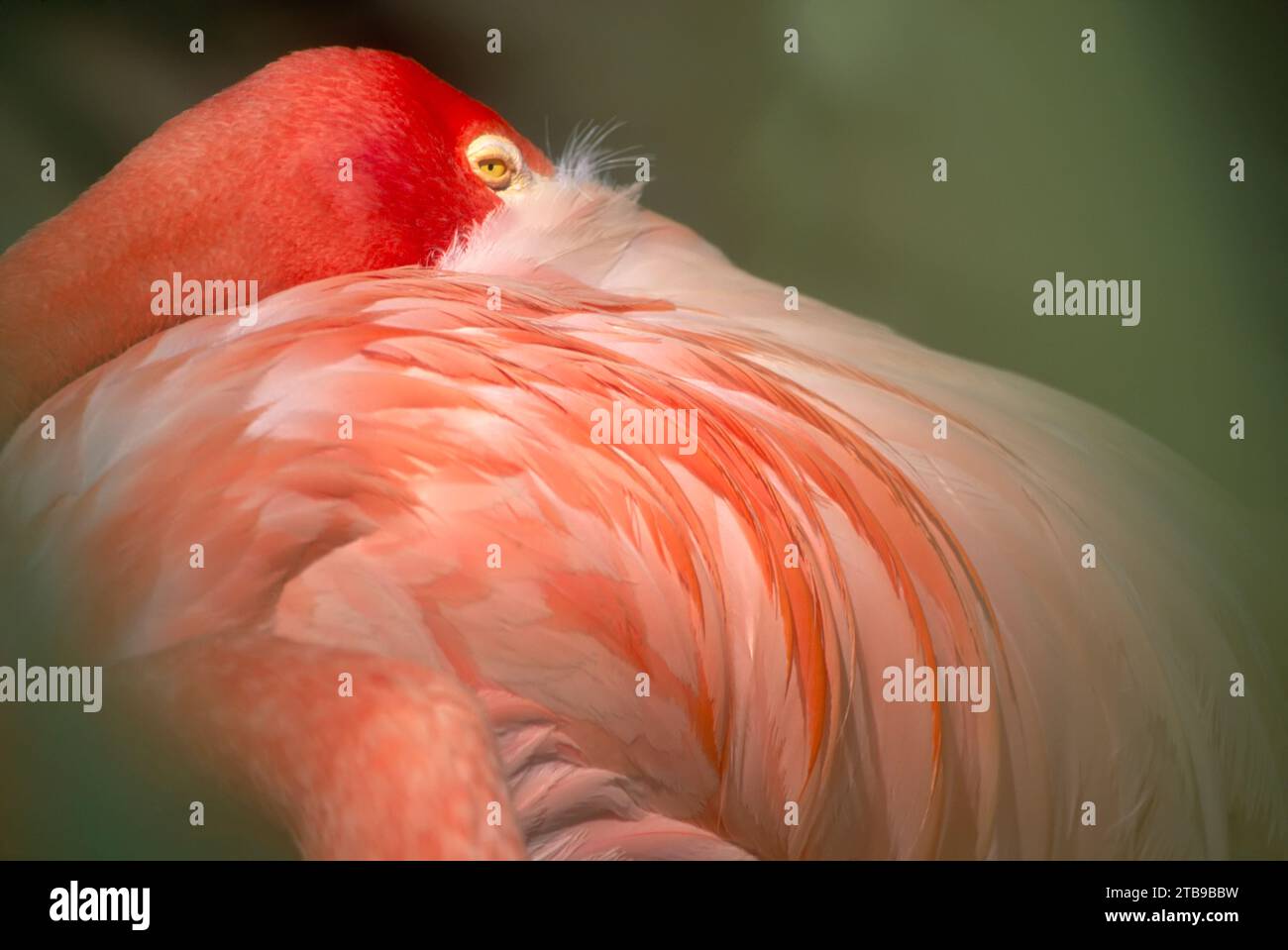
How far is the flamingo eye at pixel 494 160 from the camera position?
117 cm

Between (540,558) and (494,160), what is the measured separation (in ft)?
1.92

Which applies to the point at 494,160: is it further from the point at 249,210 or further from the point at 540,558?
the point at 540,558

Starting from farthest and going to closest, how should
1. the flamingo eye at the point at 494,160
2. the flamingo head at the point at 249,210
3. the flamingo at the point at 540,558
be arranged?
the flamingo eye at the point at 494,160, the flamingo head at the point at 249,210, the flamingo at the point at 540,558

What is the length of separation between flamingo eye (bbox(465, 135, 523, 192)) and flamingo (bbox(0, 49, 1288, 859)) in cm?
8

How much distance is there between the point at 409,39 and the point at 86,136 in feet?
1.25

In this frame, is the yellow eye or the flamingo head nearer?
the flamingo head

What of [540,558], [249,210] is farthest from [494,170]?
[540,558]

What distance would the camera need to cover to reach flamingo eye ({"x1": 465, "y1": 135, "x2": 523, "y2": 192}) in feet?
3.82

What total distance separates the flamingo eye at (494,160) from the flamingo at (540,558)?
0.08 m

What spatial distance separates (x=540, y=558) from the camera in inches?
31.2

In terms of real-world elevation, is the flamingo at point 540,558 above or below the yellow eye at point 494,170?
below

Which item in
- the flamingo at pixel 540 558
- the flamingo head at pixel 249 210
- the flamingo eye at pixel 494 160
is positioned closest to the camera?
the flamingo at pixel 540 558

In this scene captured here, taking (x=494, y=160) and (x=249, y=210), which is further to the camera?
(x=494, y=160)

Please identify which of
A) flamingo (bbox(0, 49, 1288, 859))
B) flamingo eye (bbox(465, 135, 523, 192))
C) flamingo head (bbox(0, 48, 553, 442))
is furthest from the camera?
flamingo eye (bbox(465, 135, 523, 192))
